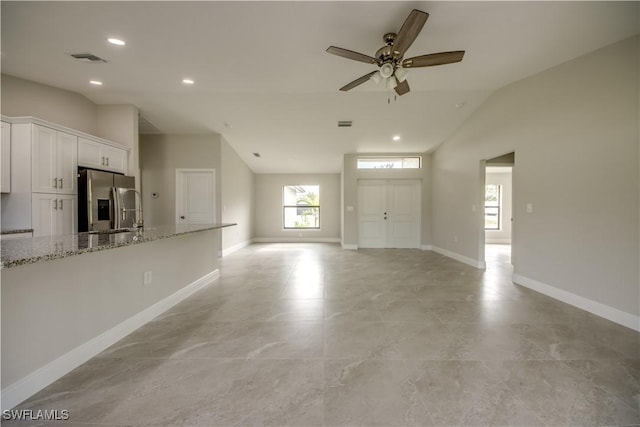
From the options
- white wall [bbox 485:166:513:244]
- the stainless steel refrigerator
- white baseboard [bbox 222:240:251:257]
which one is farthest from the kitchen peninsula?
white wall [bbox 485:166:513:244]

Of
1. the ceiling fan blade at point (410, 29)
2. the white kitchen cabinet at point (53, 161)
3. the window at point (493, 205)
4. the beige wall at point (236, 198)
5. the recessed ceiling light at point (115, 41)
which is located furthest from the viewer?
→ the window at point (493, 205)

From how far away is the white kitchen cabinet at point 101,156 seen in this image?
3.84 m

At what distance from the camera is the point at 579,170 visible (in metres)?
2.96

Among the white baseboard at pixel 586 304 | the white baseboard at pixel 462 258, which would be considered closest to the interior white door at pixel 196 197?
the white baseboard at pixel 462 258

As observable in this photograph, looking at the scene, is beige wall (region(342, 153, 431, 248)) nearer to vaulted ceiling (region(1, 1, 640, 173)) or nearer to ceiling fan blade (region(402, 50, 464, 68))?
vaulted ceiling (region(1, 1, 640, 173))

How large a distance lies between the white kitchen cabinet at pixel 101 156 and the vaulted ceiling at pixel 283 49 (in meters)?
0.85

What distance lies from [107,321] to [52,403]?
66 centimetres

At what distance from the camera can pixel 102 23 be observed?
2.42 m

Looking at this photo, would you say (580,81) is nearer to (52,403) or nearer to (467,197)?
(467,197)

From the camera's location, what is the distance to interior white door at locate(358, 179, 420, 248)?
277 inches

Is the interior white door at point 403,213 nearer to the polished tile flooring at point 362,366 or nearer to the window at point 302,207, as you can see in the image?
the window at point 302,207

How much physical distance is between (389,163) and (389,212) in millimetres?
1318

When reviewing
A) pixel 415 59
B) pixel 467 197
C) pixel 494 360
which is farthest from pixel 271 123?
pixel 494 360

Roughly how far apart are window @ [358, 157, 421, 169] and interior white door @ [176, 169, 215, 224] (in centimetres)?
380
